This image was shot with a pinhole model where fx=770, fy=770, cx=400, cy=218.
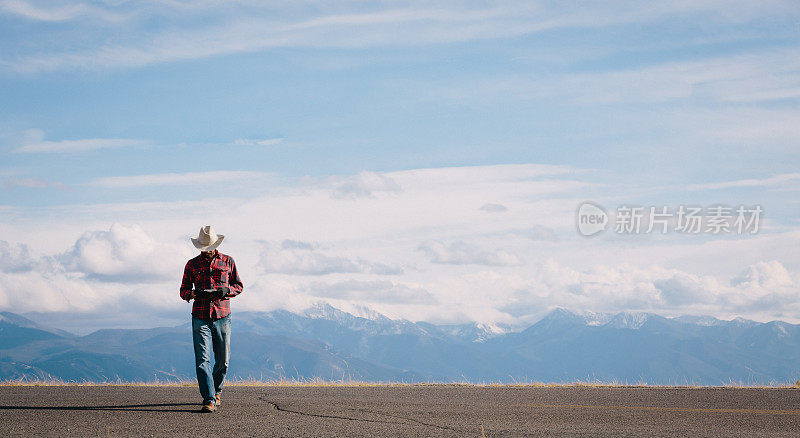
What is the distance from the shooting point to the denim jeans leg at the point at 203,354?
1095cm


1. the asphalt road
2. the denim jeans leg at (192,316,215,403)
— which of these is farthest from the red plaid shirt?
the asphalt road

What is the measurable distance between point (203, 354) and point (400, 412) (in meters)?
2.96

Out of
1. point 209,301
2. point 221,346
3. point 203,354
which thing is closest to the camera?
point 203,354

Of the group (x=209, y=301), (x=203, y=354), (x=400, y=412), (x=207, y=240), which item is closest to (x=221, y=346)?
(x=203, y=354)

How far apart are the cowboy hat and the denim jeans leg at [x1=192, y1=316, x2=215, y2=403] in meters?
1.04

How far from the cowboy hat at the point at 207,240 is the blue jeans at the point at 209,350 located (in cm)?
104

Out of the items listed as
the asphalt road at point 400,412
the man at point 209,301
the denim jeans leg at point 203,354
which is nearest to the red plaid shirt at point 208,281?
the man at point 209,301

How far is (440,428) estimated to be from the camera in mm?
9594

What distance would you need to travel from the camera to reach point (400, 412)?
36.6 ft

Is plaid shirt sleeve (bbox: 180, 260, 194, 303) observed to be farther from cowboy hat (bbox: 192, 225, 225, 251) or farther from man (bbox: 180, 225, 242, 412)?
cowboy hat (bbox: 192, 225, 225, 251)

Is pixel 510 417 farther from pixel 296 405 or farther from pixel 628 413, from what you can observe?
pixel 296 405

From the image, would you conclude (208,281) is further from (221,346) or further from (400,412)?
(400,412)

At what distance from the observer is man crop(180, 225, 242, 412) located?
36.4 ft

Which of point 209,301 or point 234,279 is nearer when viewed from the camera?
point 209,301
